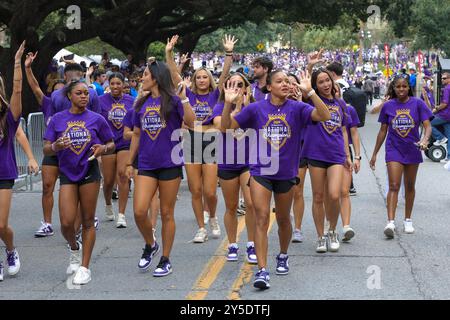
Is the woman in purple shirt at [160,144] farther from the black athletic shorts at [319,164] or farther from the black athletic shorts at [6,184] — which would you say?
the black athletic shorts at [319,164]

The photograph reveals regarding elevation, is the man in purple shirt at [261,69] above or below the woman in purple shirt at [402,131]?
above

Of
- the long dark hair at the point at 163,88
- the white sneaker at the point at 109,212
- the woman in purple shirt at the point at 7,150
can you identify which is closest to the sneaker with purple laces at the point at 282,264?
the long dark hair at the point at 163,88

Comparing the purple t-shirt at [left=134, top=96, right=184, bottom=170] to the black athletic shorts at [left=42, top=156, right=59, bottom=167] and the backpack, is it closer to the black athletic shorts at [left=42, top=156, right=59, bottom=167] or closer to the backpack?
the black athletic shorts at [left=42, top=156, right=59, bottom=167]

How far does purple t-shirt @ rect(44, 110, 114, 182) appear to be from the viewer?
7.75 m

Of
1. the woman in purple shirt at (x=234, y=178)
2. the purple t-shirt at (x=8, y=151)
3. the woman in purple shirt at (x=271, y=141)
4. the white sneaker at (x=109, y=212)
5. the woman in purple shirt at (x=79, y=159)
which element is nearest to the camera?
the woman in purple shirt at (x=271, y=141)

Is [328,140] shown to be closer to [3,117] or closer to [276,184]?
[276,184]

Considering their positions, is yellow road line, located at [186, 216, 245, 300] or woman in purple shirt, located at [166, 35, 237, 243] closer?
yellow road line, located at [186, 216, 245, 300]

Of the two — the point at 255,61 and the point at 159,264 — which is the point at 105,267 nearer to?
the point at 159,264

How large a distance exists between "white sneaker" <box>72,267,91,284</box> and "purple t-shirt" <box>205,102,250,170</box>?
70.0 inches

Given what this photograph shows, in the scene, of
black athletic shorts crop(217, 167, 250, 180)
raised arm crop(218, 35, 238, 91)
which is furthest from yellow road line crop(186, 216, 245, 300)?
raised arm crop(218, 35, 238, 91)

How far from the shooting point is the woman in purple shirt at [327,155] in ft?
29.3

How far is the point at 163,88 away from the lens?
793cm

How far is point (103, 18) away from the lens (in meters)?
24.2

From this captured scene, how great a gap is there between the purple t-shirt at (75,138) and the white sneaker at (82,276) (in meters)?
0.78
